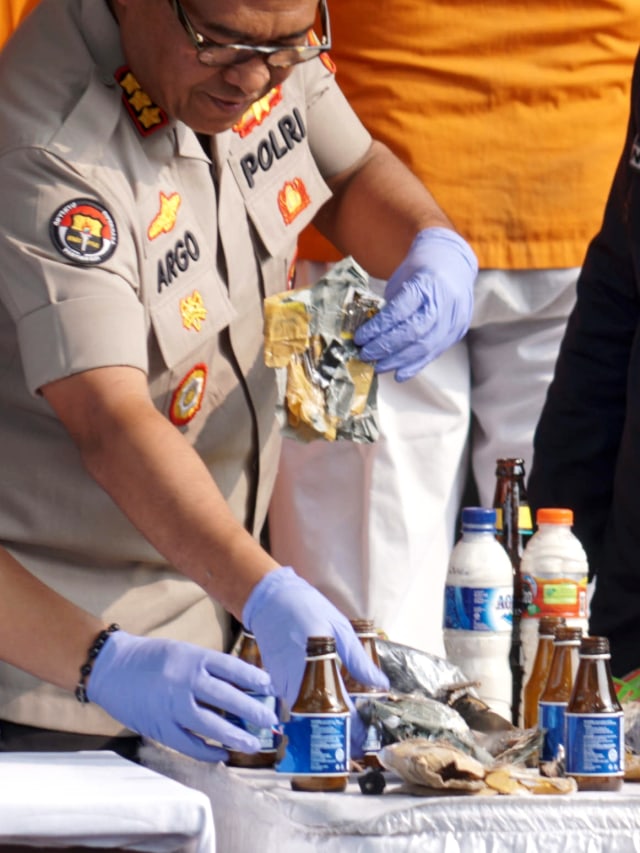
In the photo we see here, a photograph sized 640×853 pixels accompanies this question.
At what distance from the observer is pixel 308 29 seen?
201 cm

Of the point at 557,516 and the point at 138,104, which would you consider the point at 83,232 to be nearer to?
the point at 138,104

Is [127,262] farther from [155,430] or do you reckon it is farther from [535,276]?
[535,276]

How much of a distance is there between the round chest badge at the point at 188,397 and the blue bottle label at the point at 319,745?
64 centimetres

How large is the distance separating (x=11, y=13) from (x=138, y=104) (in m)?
1.31

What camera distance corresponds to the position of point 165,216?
2.07 m

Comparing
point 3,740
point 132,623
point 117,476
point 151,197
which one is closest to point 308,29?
point 151,197

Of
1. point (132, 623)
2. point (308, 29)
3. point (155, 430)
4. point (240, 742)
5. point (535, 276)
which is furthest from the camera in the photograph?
point (535, 276)

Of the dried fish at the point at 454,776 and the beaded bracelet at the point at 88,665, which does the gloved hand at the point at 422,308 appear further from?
the dried fish at the point at 454,776

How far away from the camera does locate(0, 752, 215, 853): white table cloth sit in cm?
142

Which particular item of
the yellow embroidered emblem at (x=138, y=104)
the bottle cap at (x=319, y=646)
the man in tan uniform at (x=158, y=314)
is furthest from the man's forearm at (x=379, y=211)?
the bottle cap at (x=319, y=646)

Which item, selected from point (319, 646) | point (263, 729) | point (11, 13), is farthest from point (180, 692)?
point (11, 13)

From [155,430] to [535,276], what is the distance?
4.21ft

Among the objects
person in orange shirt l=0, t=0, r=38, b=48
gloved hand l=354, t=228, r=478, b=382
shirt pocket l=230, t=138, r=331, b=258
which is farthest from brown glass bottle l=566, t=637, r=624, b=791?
person in orange shirt l=0, t=0, r=38, b=48

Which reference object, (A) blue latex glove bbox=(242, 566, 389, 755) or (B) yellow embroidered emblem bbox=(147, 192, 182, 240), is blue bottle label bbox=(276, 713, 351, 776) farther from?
(B) yellow embroidered emblem bbox=(147, 192, 182, 240)
